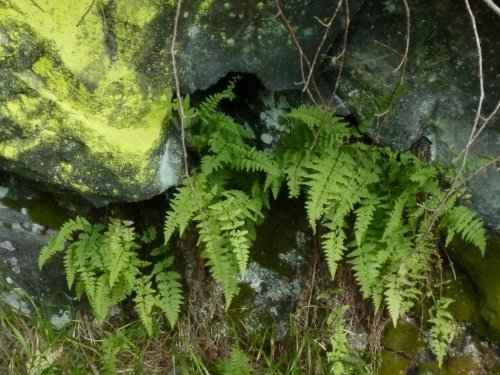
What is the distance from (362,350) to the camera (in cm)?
349

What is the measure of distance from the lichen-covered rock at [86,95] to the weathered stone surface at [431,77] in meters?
1.24

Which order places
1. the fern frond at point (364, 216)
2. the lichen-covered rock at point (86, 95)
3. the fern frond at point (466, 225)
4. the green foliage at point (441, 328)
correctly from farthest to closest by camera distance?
the green foliage at point (441, 328) → the fern frond at point (364, 216) → the fern frond at point (466, 225) → the lichen-covered rock at point (86, 95)

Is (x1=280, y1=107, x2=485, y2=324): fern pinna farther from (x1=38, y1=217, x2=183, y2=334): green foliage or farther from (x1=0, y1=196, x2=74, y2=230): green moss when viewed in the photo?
(x1=0, y1=196, x2=74, y2=230): green moss

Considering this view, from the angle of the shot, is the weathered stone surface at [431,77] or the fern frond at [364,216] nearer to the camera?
the weathered stone surface at [431,77]

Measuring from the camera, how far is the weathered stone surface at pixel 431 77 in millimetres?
2900

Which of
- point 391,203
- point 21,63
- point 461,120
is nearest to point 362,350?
point 391,203

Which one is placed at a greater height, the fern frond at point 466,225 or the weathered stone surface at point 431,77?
the weathered stone surface at point 431,77

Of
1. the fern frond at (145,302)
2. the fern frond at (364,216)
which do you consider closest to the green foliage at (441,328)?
the fern frond at (364,216)

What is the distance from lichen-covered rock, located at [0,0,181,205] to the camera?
2686 millimetres

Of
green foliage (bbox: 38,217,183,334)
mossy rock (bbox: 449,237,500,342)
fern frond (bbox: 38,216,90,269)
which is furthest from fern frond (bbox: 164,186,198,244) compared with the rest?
mossy rock (bbox: 449,237,500,342)

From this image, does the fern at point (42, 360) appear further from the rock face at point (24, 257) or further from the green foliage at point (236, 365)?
the green foliage at point (236, 365)

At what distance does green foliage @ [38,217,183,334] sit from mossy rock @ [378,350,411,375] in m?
1.62

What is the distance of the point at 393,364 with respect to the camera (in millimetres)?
3494

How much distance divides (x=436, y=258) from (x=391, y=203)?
656 millimetres
